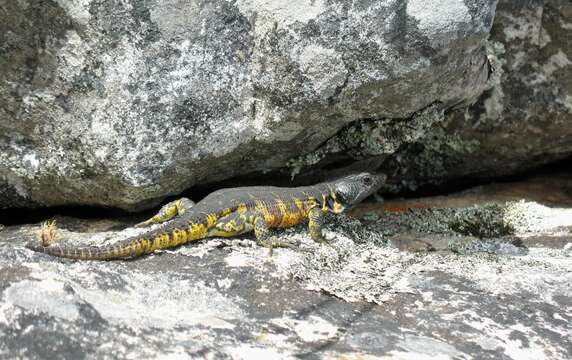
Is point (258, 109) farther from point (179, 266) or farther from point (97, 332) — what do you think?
point (97, 332)

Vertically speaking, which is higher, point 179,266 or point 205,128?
point 205,128

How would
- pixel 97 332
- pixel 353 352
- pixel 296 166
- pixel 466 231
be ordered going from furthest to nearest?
pixel 466 231
pixel 296 166
pixel 353 352
pixel 97 332

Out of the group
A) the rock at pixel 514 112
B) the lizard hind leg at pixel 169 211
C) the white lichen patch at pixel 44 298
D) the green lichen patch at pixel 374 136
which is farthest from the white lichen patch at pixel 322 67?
the white lichen patch at pixel 44 298

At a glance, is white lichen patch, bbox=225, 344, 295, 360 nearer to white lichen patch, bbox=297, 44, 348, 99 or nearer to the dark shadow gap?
white lichen patch, bbox=297, 44, 348, 99

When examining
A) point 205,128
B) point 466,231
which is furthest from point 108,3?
point 466,231

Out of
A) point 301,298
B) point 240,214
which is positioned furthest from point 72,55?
point 301,298

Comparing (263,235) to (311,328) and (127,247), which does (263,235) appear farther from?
(311,328)
